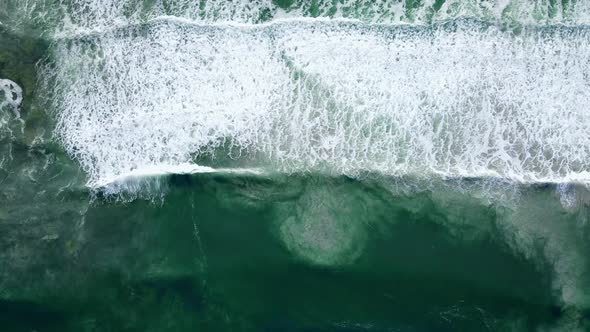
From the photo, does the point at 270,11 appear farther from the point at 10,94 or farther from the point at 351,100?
the point at 10,94

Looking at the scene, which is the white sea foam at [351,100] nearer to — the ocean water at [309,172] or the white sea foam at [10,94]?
the ocean water at [309,172]

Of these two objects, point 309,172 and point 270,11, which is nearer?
point 309,172

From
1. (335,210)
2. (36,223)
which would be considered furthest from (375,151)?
(36,223)

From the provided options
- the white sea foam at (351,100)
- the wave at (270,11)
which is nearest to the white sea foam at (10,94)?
the wave at (270,11)

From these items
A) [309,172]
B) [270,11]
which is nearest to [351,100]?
[309,172]

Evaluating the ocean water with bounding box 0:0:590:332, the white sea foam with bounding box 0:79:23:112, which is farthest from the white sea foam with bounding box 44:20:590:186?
the white sea foam with bounding box 0:79:23:112

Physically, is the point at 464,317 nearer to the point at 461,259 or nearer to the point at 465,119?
the point at 461,259

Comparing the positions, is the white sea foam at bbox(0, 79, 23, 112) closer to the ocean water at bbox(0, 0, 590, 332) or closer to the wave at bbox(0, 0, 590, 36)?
the ocean water at bbox(0, 0, 590, 332)
